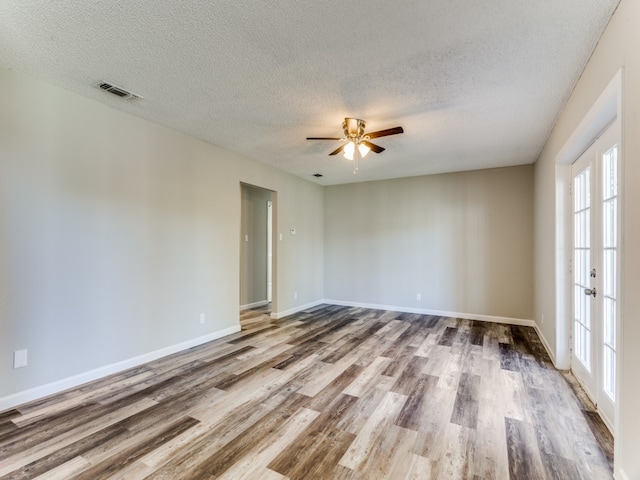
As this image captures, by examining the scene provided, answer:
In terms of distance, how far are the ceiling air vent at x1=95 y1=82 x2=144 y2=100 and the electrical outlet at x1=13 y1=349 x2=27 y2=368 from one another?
2.27m

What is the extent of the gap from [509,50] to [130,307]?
399 cm

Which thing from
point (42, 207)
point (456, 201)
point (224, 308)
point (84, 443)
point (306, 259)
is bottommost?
point (84, 443)

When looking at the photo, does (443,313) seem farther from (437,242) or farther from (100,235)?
(100,235)

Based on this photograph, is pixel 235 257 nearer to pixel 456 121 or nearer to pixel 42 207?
pixel 42 207

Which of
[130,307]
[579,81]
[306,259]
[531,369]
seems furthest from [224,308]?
[579,81]

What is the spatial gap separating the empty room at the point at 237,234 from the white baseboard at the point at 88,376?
19 mm

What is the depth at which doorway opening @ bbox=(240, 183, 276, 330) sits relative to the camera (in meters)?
6.08

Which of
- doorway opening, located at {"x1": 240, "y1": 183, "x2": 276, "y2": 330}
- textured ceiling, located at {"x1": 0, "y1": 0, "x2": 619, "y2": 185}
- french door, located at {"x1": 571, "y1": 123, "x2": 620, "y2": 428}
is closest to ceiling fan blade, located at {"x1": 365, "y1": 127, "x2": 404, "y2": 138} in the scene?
textured ceiling, located at {"x1": 0, "y1": 0, "x2": 619, "y2": 185}

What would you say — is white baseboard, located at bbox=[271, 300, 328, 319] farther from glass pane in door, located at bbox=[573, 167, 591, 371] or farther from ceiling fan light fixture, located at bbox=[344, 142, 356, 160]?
glass pane in door, located at bbox=[573, 167, 591, 371]

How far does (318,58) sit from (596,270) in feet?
8.89

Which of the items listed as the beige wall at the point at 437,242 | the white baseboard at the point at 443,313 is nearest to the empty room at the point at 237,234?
the white baseboard at the point at 443,313

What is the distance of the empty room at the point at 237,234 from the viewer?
1755 millimetres

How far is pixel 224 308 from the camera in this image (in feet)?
14.1

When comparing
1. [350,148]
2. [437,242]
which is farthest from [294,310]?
[350,148]
